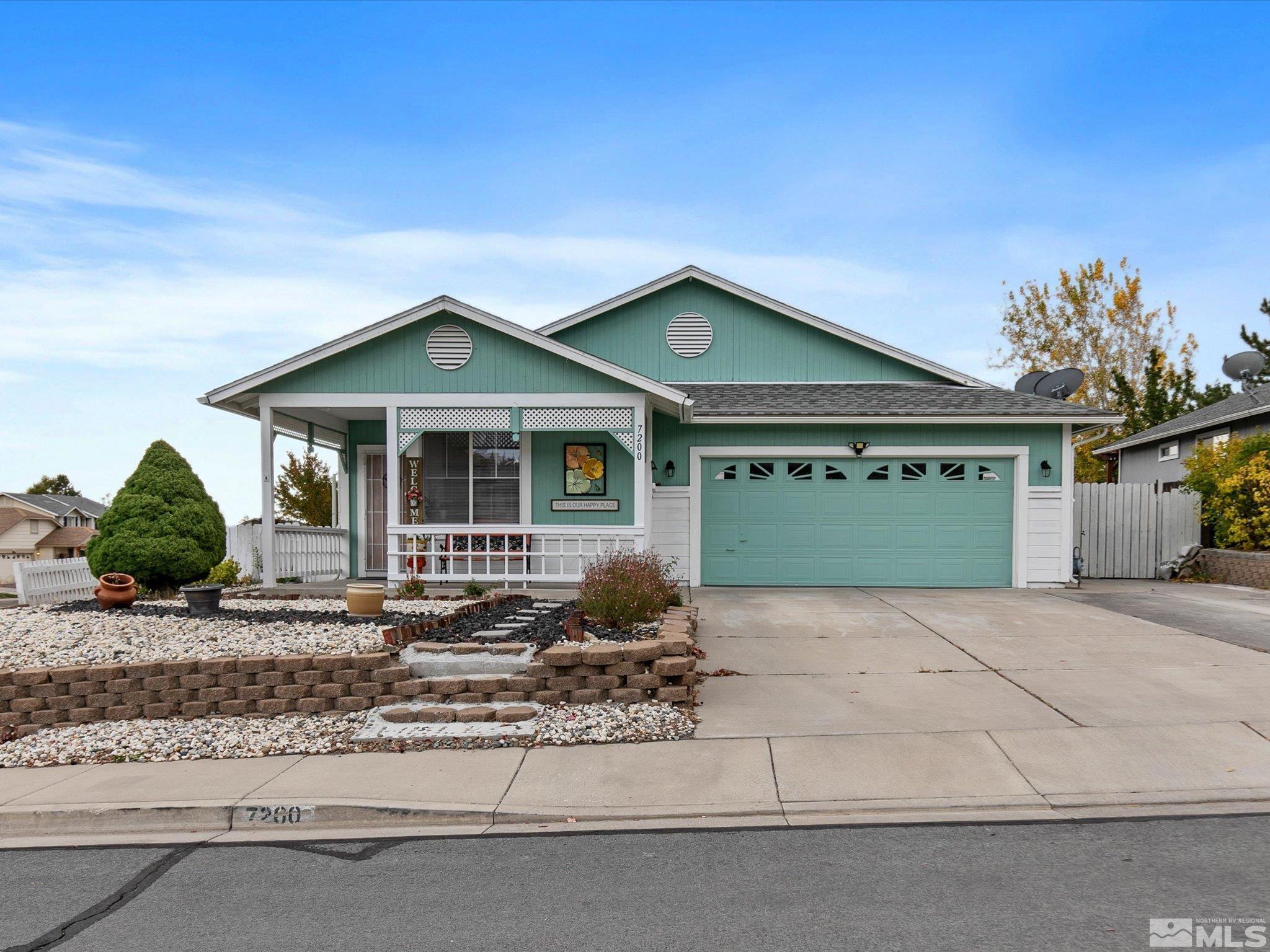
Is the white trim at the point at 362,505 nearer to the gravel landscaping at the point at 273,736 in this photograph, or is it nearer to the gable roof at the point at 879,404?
the gable roof at the point at 879,404

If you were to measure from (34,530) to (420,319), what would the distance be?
185ft

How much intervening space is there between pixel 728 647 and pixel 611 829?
14.4 feet

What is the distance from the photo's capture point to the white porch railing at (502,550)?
1256 centimetres

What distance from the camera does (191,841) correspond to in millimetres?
4727

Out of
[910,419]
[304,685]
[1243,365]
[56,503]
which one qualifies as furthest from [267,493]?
[56,503]

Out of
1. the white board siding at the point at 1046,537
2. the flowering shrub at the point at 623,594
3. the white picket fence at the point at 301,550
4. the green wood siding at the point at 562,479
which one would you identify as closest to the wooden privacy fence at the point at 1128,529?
the white board siding at the point at 1046,537

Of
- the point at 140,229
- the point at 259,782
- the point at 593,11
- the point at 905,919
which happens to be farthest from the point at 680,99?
the point at 905,919

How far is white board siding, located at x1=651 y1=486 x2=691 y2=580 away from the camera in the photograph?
14.2 meters

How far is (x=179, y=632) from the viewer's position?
816cm

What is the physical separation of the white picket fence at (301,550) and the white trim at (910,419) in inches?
270

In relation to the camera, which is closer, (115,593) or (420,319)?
(115,593)

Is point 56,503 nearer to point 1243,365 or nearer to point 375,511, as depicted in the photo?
point 375,511

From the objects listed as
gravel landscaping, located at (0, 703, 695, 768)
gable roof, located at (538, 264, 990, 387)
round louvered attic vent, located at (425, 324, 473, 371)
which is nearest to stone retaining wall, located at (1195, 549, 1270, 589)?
gable roof, located at (538, 264, 990, 387)

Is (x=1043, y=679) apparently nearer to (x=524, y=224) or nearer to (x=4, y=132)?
(x=524, y=224)
